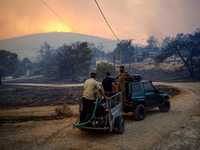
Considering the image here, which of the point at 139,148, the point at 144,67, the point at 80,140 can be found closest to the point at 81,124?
the point at 80,140

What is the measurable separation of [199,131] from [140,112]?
2.76 m

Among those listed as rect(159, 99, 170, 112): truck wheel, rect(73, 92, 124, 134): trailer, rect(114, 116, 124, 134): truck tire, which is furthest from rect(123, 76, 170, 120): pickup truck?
rect(114, 116, 124, 134): truck tire

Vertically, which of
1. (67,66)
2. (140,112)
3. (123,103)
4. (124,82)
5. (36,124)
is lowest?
(36,124)

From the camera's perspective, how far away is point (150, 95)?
29.9 feet

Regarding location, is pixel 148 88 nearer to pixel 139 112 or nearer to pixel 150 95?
pixel 150 95

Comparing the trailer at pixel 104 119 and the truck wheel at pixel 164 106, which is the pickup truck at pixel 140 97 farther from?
the trailer at pixel 104 119

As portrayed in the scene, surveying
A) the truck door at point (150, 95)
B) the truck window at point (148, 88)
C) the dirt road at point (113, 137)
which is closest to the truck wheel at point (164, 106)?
the truck door at point (150, 95)

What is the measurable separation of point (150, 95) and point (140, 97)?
3.00ft

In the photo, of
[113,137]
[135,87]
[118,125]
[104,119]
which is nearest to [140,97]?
[135,87]

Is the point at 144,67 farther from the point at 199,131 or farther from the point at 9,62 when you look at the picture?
the point at 199,131

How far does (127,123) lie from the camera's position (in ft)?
26.4

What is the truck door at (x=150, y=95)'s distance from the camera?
8.99m

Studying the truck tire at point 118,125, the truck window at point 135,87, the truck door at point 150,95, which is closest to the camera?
the truck tire at point 118,125

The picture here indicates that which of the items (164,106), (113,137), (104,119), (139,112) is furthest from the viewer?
(164,106)
